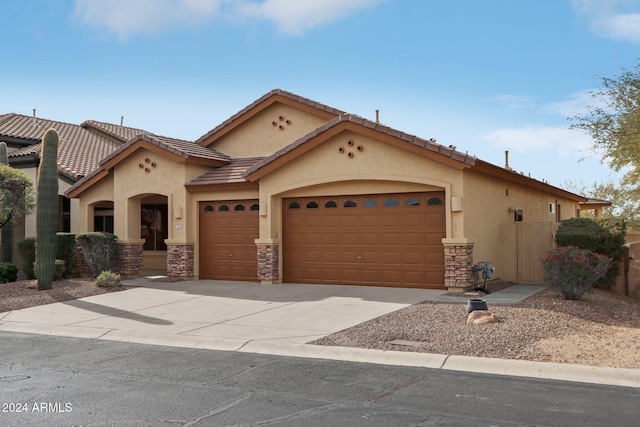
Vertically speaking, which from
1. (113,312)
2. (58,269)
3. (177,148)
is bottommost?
(113,312)

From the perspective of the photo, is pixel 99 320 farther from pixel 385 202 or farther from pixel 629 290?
pixel 629 290

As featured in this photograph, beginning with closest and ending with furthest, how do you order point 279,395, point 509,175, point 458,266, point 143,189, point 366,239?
point 279,395 → point 458,266 → point 366,239 → point 509,175 → point 143,189

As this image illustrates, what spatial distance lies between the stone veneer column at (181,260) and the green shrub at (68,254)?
3.53 meters

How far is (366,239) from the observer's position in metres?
17.0

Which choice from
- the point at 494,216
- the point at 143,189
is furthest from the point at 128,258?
the point at 494,216

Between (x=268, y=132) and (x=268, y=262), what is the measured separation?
6.08 metres

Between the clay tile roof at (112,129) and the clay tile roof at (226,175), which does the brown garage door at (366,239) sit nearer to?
the clay tile roof at (226,175)

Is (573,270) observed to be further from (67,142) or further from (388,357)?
(67,142)

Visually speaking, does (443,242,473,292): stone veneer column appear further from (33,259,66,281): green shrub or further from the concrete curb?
(33,259,66,281): green shrub

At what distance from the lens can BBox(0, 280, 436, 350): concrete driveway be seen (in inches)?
424

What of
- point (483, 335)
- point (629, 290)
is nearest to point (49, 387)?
point (483, 335)

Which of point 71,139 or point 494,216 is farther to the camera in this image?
point 71,139

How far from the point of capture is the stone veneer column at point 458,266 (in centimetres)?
1532

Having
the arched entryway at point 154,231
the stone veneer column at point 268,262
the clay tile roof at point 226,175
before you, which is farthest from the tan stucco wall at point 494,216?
the arched entryway at point 154,231
